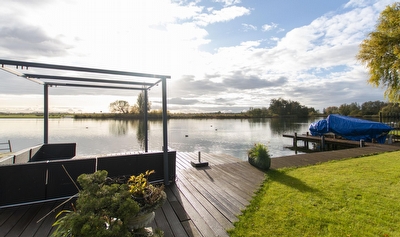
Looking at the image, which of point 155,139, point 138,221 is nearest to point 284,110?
point 155,139

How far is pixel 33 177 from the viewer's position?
2.66 meters

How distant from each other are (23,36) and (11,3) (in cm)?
73

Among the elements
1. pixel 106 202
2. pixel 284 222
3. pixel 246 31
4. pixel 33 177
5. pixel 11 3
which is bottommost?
pixel 284 222

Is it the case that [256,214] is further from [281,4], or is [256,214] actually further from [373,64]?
[373,64]

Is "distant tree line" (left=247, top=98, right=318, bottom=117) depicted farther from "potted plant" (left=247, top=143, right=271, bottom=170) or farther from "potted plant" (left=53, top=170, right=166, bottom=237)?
"potted plant" (left=53, top=170, right=166, bottom=237)

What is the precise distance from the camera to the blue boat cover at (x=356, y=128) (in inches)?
449

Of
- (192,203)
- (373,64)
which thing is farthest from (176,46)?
(373,64)

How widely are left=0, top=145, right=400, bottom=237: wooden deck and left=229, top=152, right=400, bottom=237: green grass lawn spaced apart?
232 mm

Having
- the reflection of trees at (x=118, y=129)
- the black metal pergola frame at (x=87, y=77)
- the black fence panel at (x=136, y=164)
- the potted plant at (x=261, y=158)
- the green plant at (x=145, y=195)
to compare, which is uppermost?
the black metal pergola frame at (x=87, y=77)

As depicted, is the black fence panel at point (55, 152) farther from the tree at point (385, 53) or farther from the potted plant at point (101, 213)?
the tree at point (385, 53)

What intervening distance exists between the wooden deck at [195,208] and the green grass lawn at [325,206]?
0.76 ft

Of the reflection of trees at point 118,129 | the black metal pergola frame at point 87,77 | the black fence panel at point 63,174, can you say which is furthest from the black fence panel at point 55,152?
the reflection of trees at point 118,129

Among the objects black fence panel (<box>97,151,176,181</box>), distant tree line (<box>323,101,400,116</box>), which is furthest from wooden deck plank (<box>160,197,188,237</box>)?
distant tree line (<box>323,101,400,116</box>)

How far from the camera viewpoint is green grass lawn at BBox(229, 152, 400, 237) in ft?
7.07
